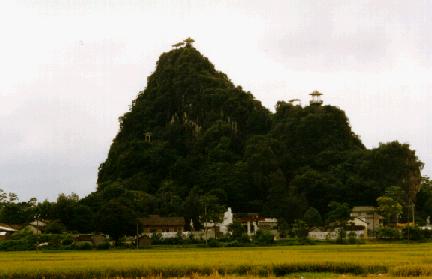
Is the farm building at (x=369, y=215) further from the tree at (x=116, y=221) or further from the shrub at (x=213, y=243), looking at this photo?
the tree at (x=116, y=221)

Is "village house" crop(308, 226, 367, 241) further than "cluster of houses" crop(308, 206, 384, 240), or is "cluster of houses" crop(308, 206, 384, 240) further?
"cluster of houses" crop(308, 206, 384, 240)

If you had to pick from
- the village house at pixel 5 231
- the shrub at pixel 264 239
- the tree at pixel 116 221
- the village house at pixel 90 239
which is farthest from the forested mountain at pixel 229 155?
the shrub at pixel 264 239

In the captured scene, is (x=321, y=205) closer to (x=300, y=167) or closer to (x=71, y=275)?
(x=300, y=167)

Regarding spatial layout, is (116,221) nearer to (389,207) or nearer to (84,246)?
(84,246)

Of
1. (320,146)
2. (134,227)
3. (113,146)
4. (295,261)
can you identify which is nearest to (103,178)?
(113,146)

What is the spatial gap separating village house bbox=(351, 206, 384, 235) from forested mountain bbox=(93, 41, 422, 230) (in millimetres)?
6308

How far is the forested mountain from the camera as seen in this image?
112188 millimetres

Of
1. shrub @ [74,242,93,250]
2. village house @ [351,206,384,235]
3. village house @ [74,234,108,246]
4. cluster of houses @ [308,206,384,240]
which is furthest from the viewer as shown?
village house @ [351,206,384,235]

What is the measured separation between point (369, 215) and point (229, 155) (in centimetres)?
3925

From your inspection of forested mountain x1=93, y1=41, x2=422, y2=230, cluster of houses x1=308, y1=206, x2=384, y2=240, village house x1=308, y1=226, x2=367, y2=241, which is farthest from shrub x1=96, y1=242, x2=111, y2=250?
cluster of houses x1=308, y1=206, x2=384, y2=240

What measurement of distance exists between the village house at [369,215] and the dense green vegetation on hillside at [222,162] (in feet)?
13.7

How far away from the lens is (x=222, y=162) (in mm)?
130875

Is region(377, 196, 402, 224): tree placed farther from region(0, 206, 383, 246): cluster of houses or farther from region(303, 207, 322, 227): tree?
region(303, 207, 322, 227): tree

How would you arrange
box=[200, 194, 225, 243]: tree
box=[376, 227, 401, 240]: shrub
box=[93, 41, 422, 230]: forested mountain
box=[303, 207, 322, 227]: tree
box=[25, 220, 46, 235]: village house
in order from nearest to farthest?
box=[376, 227, 401, 240]: shrub, box=[25, 220, 46, 235]: village house, box=[200, 194, 225, 243]: tree, box=[303, 207, 322, 227]: tree, box=[93, 41, 422, 230]: forested mountain
